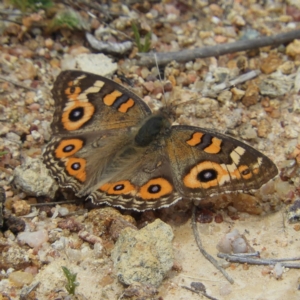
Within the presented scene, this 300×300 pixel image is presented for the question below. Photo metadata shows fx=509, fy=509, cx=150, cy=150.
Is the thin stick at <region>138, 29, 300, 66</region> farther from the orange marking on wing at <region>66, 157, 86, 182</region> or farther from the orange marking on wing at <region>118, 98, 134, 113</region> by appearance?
the orange marking on wing at <region>66, 157, 86, 182</region>

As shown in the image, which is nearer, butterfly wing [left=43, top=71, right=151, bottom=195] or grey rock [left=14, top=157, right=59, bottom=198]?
grey rock [left=14, top=157, right=59, bottom=198]

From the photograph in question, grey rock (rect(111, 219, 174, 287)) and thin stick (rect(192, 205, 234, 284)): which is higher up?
grey rock (rect(111, 219, 174, 287))

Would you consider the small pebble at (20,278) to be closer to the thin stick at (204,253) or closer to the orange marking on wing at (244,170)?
the thin stick at (204,253)

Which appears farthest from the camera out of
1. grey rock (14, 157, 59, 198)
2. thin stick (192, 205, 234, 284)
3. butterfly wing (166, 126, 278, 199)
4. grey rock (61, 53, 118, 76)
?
grey rock (61, 53, 118, 76)

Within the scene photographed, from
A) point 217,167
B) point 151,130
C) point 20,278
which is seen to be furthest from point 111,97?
point 20,278

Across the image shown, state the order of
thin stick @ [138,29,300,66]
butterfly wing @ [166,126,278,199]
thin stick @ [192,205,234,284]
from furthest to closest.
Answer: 1. thin stick @ [138,29,300,66]
2. butterfly wing @ [166,126,278,199]
3. thin stick @ [192,205,234,284]

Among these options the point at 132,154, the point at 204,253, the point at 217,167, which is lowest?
the point at 204,253

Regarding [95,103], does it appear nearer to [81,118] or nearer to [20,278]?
[81,118]

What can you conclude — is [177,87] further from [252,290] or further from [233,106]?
[252,290]

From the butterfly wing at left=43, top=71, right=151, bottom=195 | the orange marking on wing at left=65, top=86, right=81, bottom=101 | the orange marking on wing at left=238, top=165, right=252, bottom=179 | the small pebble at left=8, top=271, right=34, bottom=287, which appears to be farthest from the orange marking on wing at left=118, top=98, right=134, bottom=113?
the small pebble at left=8, top=271, right=34, bottom=287
